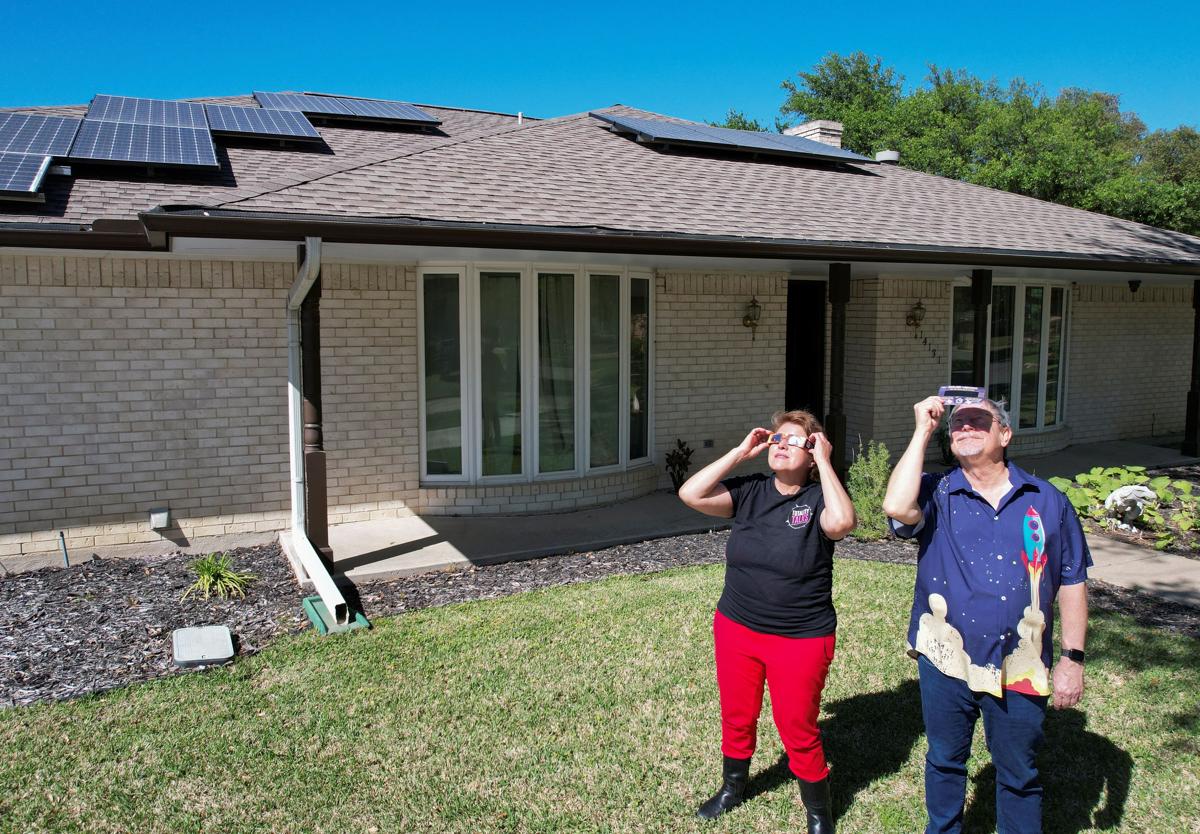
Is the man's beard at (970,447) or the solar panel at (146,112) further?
the solar panel at (146,112)

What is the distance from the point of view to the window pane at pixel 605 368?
916 centimetres

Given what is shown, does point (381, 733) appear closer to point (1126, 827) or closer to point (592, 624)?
point (592, 624)

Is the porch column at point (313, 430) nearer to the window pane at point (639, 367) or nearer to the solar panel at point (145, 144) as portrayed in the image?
the solar panel at point (145, 144)

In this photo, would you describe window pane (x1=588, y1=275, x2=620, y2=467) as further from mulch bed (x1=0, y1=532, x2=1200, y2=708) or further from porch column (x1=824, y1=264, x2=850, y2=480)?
porch column (x1=824, y1=264, x2=850, y2=480)

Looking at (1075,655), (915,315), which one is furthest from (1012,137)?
(1075,655)

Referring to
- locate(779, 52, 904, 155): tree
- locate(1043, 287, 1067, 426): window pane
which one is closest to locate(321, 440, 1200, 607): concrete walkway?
locate(1043, 287, 1067, 426): window pane

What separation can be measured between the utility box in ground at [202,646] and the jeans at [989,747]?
393 centimetres

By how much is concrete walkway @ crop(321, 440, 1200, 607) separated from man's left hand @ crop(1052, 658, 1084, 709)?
414cm

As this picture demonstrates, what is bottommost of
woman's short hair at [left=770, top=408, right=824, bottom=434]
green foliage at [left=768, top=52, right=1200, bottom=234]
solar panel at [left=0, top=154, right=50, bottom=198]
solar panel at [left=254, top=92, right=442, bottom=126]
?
woman's short hair at [left=770, top=408, right=824, bottom=434]

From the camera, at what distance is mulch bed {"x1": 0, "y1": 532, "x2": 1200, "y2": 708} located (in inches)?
210

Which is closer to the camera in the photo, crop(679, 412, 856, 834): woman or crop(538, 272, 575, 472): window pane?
crop(679, 412, 856, 834): woman

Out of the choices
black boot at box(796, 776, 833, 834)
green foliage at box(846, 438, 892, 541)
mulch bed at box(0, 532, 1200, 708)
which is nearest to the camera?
black boot at box(796, 776, 833, 834)

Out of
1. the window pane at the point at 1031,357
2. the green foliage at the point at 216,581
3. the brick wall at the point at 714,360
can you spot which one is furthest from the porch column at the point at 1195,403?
the green foliage at the point at 216,581

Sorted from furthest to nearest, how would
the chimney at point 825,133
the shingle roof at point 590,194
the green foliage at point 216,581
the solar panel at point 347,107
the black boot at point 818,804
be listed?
the chimney at point 825,133 < the solar panel at point 347,107 < the shingle roof at point 590,194 < the green foliage at point 216,581 < the black boot at point 818,804
